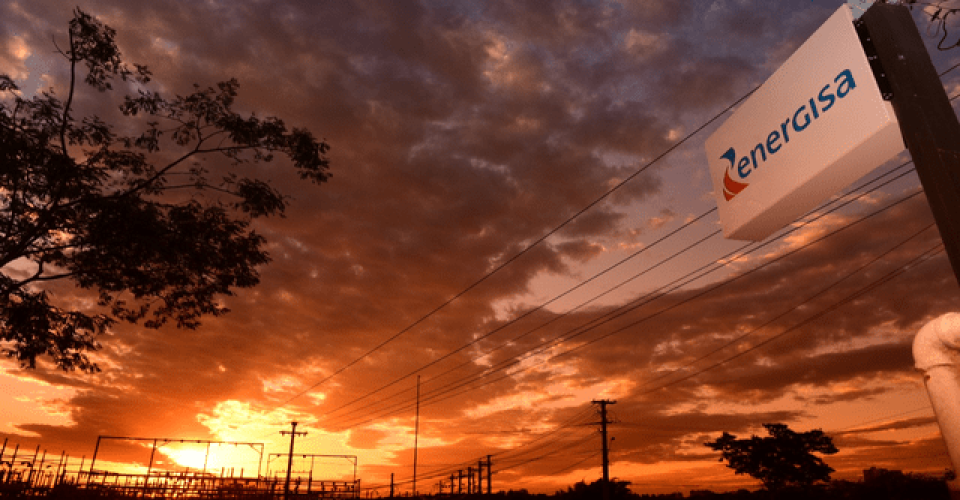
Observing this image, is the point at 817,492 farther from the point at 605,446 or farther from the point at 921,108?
the point at 921,108

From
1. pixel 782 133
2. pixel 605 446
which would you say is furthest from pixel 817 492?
pixel 782 133

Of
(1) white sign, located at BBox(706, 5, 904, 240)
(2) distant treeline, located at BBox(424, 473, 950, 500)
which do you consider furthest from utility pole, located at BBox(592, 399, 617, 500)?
(1) white sign, located at BBox(706, 5, 904, 240)

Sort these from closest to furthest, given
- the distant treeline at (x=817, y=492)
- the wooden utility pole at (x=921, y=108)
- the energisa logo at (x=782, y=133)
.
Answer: the wooden utility pole at (x=921, y=108) < the energisa logo at (x=782, y=133) < the distant treeline at (x=817, y=492)

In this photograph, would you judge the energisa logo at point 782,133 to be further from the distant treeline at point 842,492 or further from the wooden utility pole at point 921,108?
the distant treeline at point 842,492

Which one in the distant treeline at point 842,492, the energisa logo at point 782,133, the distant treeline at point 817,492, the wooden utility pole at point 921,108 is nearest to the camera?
the wooden utility pole at point 921,108

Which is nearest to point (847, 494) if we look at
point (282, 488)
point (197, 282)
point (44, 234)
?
point (282, 488)

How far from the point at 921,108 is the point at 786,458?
75.2 m

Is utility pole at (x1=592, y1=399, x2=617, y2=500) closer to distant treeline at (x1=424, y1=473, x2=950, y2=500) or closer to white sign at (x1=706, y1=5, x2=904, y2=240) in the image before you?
distant treeline at (x1=424, y1=473, x2=950, y2=500)

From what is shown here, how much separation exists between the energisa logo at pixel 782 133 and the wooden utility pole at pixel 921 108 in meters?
0.36

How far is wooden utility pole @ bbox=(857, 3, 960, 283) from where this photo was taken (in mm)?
4836

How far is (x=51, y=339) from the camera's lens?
55.9 feet

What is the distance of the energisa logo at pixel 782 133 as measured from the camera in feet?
18.4

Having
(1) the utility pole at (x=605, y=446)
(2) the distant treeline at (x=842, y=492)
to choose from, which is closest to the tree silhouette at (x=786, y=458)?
(2) the distant treeline at (x=842, y=492)

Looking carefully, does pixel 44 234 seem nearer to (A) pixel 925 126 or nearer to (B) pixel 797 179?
(B) pixel 797 179
